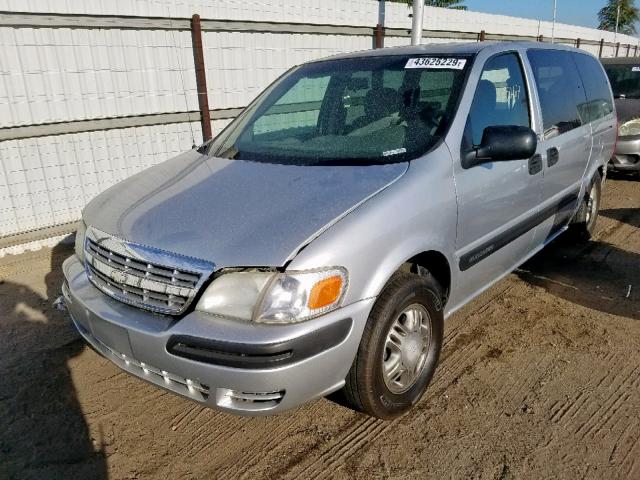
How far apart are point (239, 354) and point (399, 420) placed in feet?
3.59

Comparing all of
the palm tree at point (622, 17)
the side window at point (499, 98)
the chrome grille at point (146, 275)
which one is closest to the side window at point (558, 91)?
the side window at point (499, 98)

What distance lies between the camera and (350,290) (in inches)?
81.4

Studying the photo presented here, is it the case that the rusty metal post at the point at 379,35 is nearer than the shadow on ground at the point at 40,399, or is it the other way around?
the shadow on ground at the point at 40,399

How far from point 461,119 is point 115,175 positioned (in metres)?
4.31

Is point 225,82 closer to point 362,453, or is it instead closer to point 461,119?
point 461,119

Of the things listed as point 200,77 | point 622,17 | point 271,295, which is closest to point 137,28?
point 200,77

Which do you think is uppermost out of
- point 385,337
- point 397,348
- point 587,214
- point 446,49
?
point 446,49

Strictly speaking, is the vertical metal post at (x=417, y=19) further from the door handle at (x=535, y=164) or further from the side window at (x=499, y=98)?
the door handle at (x=535, y=164)

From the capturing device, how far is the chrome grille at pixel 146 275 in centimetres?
204

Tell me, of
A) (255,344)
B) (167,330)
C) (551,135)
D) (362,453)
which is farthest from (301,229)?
(551,135)

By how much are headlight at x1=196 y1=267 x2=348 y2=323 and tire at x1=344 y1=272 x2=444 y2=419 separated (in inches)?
13.2

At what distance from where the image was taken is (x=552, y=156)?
3498mm

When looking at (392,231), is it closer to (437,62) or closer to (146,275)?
(146,275)

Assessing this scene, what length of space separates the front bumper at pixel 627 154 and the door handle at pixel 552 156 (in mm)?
4351
